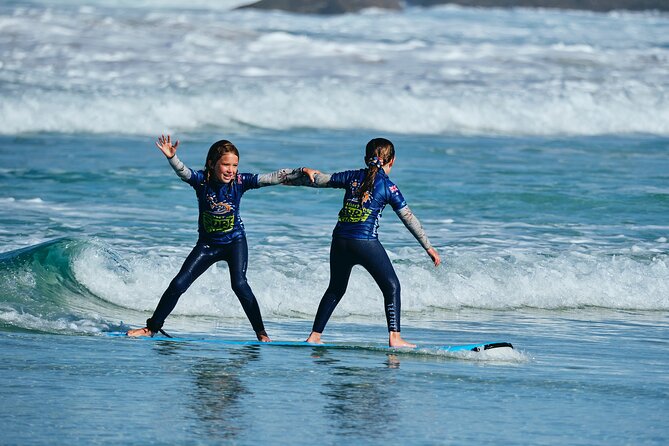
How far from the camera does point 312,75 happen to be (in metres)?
27.3

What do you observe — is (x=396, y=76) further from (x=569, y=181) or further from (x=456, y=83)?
(x=569, y=181)

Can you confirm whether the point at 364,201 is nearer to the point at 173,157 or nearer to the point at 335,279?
the point at 335,279

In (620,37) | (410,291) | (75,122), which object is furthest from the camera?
(620,37)

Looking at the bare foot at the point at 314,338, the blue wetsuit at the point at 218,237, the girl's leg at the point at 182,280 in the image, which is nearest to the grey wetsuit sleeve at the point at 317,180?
the blue wetsuit at the point at 218,237

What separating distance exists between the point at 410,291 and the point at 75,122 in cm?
1307

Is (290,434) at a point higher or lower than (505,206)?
lower

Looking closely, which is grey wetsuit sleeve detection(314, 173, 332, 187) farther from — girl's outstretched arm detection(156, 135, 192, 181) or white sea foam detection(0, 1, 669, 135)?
white sea foam detection(0, 1, 669, 135)

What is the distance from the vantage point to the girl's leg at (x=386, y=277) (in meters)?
7.95

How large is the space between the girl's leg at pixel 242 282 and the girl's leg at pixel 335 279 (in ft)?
1.16

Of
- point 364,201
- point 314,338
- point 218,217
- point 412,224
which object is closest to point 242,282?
point 218,217

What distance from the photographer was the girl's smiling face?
25.8ft

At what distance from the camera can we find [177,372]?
6.97 m

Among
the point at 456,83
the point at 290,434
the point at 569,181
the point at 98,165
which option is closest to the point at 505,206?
the point at 569,181

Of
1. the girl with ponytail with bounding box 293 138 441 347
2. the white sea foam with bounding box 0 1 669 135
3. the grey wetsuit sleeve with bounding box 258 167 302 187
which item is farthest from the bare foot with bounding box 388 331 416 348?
the white sea foam with bounding box 0 1 669 135
